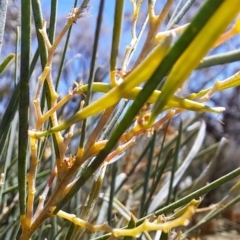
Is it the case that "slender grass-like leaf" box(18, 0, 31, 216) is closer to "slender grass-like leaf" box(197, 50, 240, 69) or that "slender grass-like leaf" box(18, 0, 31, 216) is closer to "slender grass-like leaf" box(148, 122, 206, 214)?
"slender grass-like leaf" box(197, 50, 240, 69)

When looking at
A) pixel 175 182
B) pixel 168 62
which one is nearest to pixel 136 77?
pixel 168 62

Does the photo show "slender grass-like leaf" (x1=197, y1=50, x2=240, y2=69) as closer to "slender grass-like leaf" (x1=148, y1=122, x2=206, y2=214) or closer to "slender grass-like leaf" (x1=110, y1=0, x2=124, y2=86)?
"slender grass-like leaf" (x1=110, y1=0, x2=124, y2=86)

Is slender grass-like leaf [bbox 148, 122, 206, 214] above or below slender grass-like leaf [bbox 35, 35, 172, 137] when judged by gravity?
below

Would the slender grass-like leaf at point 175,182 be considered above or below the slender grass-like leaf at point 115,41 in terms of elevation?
below

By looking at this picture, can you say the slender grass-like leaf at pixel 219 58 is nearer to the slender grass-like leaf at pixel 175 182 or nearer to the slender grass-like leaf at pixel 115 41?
the slender grass-like leaf at pixel 115 41

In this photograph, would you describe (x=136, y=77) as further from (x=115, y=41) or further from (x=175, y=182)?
(x=175, y=182)

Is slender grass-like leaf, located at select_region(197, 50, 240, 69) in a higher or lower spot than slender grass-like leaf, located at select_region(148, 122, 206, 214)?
higher

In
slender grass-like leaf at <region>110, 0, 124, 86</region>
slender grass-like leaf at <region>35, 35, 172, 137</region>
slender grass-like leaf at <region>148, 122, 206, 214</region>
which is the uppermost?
slender grass-like leaf at <region>110, 0, 124, 86</region>

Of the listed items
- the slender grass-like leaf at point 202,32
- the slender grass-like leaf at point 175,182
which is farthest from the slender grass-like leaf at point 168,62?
the slender grass-like leaf at point 175,182

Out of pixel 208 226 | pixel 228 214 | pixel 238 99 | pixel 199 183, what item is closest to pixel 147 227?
pixel 199 183

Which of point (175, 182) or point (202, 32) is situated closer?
point (202, 32)

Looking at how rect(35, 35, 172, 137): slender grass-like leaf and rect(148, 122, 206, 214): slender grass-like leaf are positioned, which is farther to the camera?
rect(148, 122, 206, 214): slender grass-like leaf

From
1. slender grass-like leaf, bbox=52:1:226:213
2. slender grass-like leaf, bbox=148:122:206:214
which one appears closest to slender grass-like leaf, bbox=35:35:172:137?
slender grass-like leaf, bbox=52:1:226:213
